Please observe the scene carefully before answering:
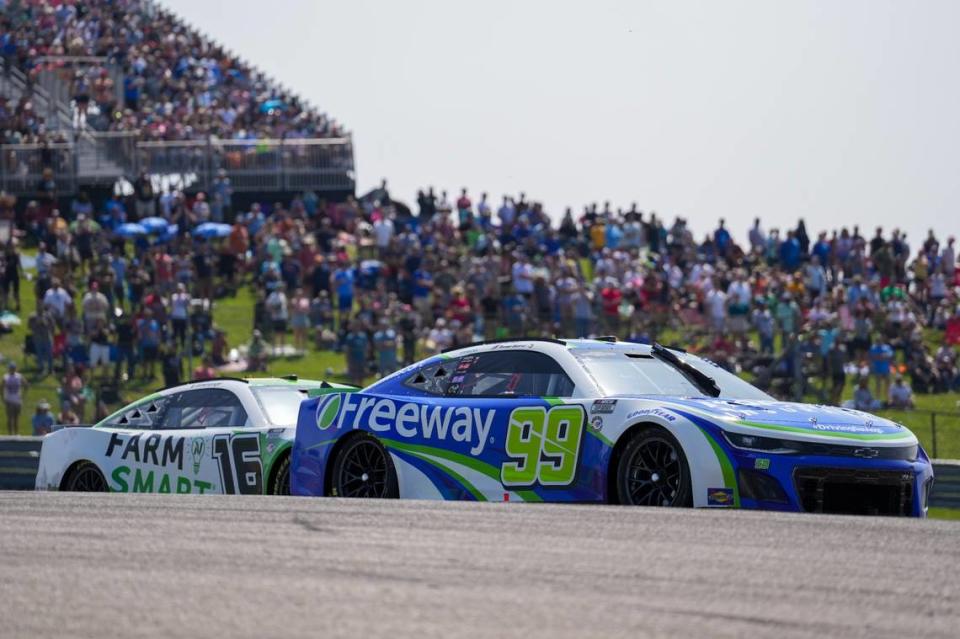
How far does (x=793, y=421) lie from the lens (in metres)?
10.0

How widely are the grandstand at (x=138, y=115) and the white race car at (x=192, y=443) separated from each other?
23506 millimetres

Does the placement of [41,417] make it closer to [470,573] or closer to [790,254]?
[790,254]

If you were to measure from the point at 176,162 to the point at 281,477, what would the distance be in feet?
84.5

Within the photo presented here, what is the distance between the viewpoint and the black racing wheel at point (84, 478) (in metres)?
13.8

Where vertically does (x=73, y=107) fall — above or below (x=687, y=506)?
above

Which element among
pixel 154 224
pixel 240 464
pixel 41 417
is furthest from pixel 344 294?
pixel 240 464

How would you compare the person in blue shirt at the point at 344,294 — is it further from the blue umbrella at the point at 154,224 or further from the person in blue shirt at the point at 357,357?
the blue umbrella at the point at 154,224

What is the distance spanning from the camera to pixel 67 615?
20.2 ft

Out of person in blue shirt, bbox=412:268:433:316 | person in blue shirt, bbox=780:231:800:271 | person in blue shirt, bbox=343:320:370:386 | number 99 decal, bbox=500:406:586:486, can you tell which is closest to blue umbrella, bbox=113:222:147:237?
person in blue shirt, bbox=412:268:433:316


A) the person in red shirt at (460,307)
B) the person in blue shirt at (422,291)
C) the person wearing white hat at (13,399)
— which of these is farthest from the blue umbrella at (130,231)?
the person wearing white hat at (13,399)

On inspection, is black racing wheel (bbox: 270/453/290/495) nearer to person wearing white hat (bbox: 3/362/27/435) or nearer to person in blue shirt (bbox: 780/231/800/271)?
person wearing white hat (bbox: 3/362/27/435)

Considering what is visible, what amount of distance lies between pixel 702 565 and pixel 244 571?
1754mm

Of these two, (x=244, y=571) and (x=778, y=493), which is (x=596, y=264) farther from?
(x=244, y=571)

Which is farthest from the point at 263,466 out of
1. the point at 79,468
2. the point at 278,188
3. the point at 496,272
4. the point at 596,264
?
the point at 278,188
